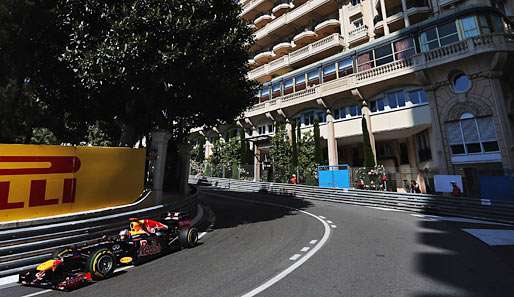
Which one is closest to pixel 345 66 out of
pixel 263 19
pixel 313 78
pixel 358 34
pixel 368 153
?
pixel 313 78

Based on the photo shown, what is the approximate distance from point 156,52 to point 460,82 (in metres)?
22.6

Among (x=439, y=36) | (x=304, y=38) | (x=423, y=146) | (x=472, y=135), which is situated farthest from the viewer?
(x=304, y=38)

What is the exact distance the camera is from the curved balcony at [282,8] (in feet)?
129

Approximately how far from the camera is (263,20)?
42750 millimetres

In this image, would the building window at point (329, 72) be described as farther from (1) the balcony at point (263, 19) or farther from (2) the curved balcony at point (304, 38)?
(1) the balcony at point (263, 19)

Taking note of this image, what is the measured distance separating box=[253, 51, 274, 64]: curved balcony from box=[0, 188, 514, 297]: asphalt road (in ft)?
117

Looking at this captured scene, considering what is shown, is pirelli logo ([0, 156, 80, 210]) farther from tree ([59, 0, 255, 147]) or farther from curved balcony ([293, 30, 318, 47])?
curved balcony ([293, 30, 318, 47])

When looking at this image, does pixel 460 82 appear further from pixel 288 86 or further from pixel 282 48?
pixel 282 48

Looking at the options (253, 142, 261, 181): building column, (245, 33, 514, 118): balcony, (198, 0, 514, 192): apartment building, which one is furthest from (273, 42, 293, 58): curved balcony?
(253, 142, 261, 181): building column

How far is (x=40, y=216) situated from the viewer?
6855 millimetres

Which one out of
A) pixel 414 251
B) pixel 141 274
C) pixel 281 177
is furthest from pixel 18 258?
pixel 281 177

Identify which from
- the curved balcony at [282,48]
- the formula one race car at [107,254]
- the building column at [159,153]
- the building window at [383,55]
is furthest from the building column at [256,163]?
the formula one race car at [107,254]

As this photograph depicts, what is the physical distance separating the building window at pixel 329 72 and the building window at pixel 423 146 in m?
10.2

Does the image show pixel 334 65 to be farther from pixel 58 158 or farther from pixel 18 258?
pixel 18 258
